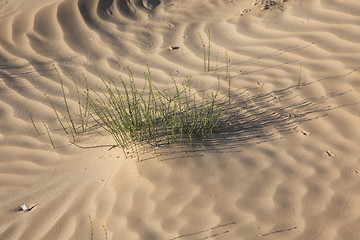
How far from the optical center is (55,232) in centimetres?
256

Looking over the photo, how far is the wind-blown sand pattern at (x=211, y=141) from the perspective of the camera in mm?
2545

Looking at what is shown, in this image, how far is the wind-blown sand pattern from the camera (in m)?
2.54

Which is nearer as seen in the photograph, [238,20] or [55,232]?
[55,232]

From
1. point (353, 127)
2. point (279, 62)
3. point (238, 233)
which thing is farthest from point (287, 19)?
point (238, 233)

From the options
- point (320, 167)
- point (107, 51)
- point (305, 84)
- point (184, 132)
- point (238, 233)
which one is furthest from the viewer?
point (107, 51)

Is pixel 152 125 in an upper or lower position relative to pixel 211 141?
upper

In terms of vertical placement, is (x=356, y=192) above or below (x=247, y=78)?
below

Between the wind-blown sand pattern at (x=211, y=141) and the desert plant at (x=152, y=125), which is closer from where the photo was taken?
the wind-blown sand pattern at (x=211, y=141)

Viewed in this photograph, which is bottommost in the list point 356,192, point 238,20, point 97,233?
point 356,192

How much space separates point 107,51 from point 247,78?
5.52 feet

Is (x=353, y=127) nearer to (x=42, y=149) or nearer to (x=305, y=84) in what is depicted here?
(x=305, y=84)

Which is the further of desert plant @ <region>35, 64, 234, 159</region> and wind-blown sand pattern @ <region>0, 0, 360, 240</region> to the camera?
desert plant @ <region>35, 64, 234, 159</region>

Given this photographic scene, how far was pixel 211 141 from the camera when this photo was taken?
3000mm

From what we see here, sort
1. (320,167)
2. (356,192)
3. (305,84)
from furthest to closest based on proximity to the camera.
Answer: (305,84), (320,167), (356,192)
